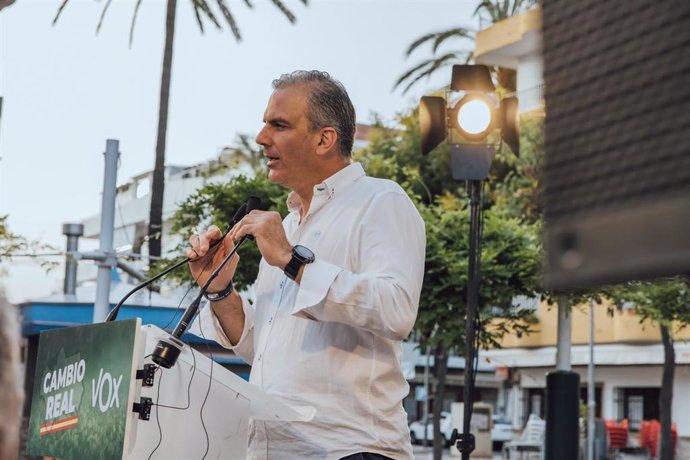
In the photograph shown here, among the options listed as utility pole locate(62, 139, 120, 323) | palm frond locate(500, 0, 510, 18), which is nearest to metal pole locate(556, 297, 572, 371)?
utility pole locate(62, 139, 120, 323)

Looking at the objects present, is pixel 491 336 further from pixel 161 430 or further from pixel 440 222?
pixel 161 430

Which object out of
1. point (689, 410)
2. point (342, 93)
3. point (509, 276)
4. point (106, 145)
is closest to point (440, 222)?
point (509, 276)

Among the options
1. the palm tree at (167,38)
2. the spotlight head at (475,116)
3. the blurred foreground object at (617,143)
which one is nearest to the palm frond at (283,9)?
the palm tree at (167,38)

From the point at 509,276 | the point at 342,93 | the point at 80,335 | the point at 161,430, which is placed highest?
the point at 509,276

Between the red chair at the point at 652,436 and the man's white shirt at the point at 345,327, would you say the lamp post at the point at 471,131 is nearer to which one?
the man's white shirt at the point at 345,327

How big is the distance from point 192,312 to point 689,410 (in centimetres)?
3239

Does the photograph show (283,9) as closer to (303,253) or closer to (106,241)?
(106,241)

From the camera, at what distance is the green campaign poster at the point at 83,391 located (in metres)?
2.52

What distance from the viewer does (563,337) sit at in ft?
39.1

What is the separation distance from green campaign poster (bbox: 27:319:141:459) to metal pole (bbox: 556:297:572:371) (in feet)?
27.1

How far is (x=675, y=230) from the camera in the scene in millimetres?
1229

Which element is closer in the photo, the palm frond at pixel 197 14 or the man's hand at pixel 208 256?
the man's hand at pixel 208 256

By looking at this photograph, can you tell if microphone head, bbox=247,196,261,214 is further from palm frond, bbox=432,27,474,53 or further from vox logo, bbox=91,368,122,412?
palm frond, bbox=432,27,474,53

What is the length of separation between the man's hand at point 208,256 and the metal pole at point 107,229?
9.62m
